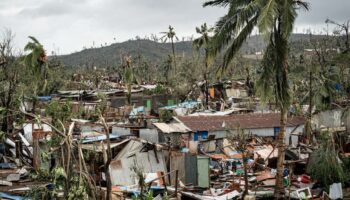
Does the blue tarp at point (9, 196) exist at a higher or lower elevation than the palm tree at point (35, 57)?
lower

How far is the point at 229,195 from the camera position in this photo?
15117 mm

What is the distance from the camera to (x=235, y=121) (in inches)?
1107

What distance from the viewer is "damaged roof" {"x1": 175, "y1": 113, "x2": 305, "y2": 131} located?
26328 mm

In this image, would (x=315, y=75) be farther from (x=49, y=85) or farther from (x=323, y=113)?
(x=49, y=85)

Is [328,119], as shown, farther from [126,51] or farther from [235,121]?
[126,51]

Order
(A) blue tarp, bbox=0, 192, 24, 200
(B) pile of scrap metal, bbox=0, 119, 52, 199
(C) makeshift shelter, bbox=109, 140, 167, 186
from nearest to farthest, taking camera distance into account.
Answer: (A) blue tarp, bbox=0, 192, 24, 200 < (B) pile of scrap metal, bbox=0, 119, 52, 199 < (C) makeshift shelter, bbox=109, 140, 167, 186

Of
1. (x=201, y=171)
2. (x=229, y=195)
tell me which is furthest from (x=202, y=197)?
(x=201, y=171)

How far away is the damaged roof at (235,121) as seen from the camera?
2633cm

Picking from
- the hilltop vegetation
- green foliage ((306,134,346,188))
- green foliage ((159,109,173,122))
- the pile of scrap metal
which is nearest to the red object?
green foliage ((306,134,346,188))

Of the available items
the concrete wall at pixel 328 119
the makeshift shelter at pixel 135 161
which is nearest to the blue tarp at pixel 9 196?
the makeshift shelter at pixel 135 161

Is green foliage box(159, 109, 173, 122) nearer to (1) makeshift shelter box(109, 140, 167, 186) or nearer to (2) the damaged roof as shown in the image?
(2) the damaged roof

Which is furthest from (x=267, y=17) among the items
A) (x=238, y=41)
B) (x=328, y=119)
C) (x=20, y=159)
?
(x=328, y=119)

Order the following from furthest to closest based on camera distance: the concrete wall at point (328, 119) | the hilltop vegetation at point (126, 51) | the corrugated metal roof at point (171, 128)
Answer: the hilltop vegetation at point (126, 51) < the concrete wall at point (328, 119) < the corrugated metal roof at point (171, 128)

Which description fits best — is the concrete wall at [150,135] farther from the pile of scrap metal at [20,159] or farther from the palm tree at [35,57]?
the palm tree at [35,57]
